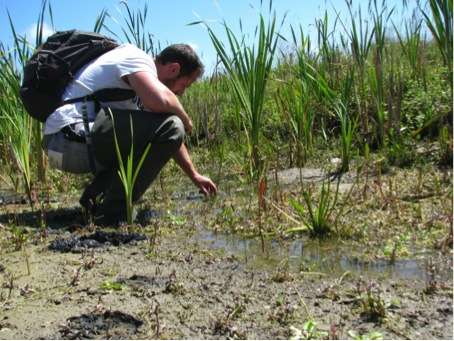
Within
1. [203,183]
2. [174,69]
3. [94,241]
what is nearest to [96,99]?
[174,69]

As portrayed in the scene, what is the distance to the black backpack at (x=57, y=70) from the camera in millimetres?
3451

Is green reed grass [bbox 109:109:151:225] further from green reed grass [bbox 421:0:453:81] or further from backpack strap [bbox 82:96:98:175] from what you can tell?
green reed grass [bbox 421:0:453:81]

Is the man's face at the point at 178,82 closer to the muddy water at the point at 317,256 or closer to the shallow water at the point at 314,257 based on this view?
the muddy water at the point at 317,256

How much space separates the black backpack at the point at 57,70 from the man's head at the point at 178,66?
350 millimetres

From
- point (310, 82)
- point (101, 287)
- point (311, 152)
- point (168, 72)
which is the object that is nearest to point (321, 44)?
point (310, 82)

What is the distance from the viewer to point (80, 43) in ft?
11.9

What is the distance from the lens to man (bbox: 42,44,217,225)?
3.41 metres

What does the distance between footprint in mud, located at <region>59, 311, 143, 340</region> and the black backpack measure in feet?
6.09

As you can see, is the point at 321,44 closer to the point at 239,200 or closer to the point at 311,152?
the point at 311,152

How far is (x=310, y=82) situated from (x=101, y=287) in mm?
3080

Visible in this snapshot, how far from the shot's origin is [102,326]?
6.33 feet

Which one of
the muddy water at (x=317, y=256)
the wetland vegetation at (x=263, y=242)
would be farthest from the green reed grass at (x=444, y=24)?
the muddy water at (x=317, y=256)

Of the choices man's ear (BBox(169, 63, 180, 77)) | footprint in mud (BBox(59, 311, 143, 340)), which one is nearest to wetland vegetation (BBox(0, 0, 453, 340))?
footprint in mud (BBox(59, 311, 143, 340))

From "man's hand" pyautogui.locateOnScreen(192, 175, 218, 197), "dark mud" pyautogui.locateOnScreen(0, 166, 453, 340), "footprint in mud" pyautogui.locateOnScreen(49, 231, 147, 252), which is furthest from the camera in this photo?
"man's hand" pyautogui.locateOnScreen(192, 175, 218, 197)
